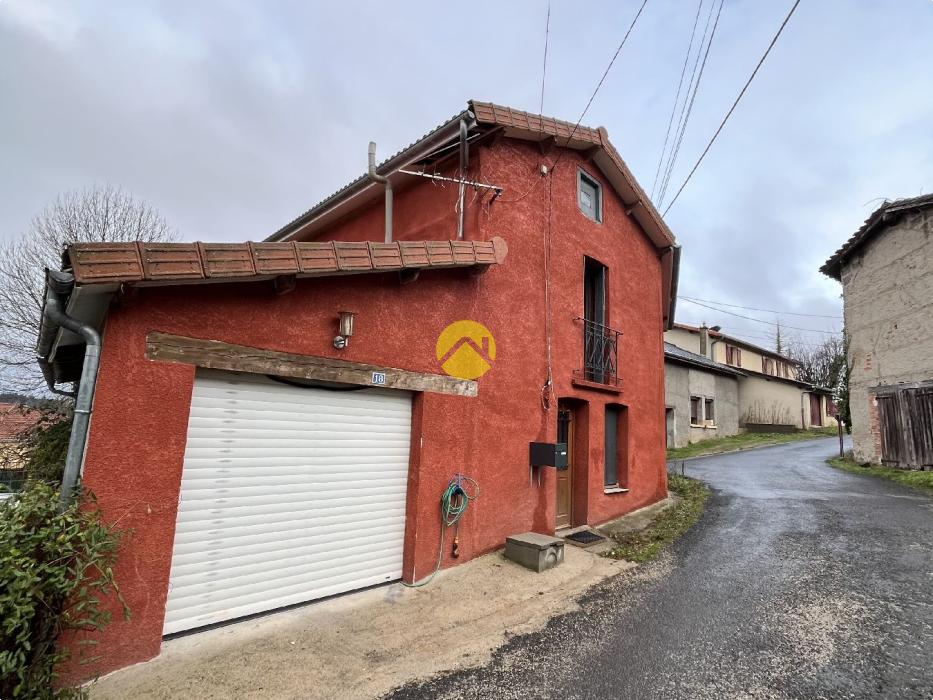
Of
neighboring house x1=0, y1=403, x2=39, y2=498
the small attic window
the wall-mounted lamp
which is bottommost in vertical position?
neighboring house x1=0, y1=403, x2=39, y2=498

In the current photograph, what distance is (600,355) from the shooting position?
8.84 m

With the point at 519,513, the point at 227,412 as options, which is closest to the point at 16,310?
the point at 227,412

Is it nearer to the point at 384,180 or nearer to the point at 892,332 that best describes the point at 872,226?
the point at 892,332

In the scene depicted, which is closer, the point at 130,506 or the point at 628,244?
the point at 130,506

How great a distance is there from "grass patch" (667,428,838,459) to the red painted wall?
9.64 meters

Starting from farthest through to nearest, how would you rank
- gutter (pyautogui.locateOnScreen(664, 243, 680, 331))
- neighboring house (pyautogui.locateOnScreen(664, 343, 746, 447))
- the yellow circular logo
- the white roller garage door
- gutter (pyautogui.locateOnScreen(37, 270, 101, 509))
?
neighboring house (pyautogui.locateOnScreen(664, 343, 746, 447)), gutter (pyautogui.locateOnScreen(664, 243, 680, 331)), the yellow circular logo, the white roller garage door, gutter (pyautogui.locateOnScreen(37, 270, 101, 509))

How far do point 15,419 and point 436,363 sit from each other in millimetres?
5860

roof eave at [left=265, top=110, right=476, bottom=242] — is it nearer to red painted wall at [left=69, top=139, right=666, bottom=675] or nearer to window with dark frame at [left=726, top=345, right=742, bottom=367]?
red painted wall at [left=69, top=139, right=666, bottom=675]

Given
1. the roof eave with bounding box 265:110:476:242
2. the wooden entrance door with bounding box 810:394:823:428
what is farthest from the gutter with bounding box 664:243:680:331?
the wooden entrance door with bounding box 810:394:823:428

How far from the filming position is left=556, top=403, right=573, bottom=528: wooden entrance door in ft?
26.3

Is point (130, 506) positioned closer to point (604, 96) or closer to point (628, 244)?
point (604, 96)

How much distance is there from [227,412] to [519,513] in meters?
4.22

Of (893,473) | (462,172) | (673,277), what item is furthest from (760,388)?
(462,172)

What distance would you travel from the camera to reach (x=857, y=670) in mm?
3602
